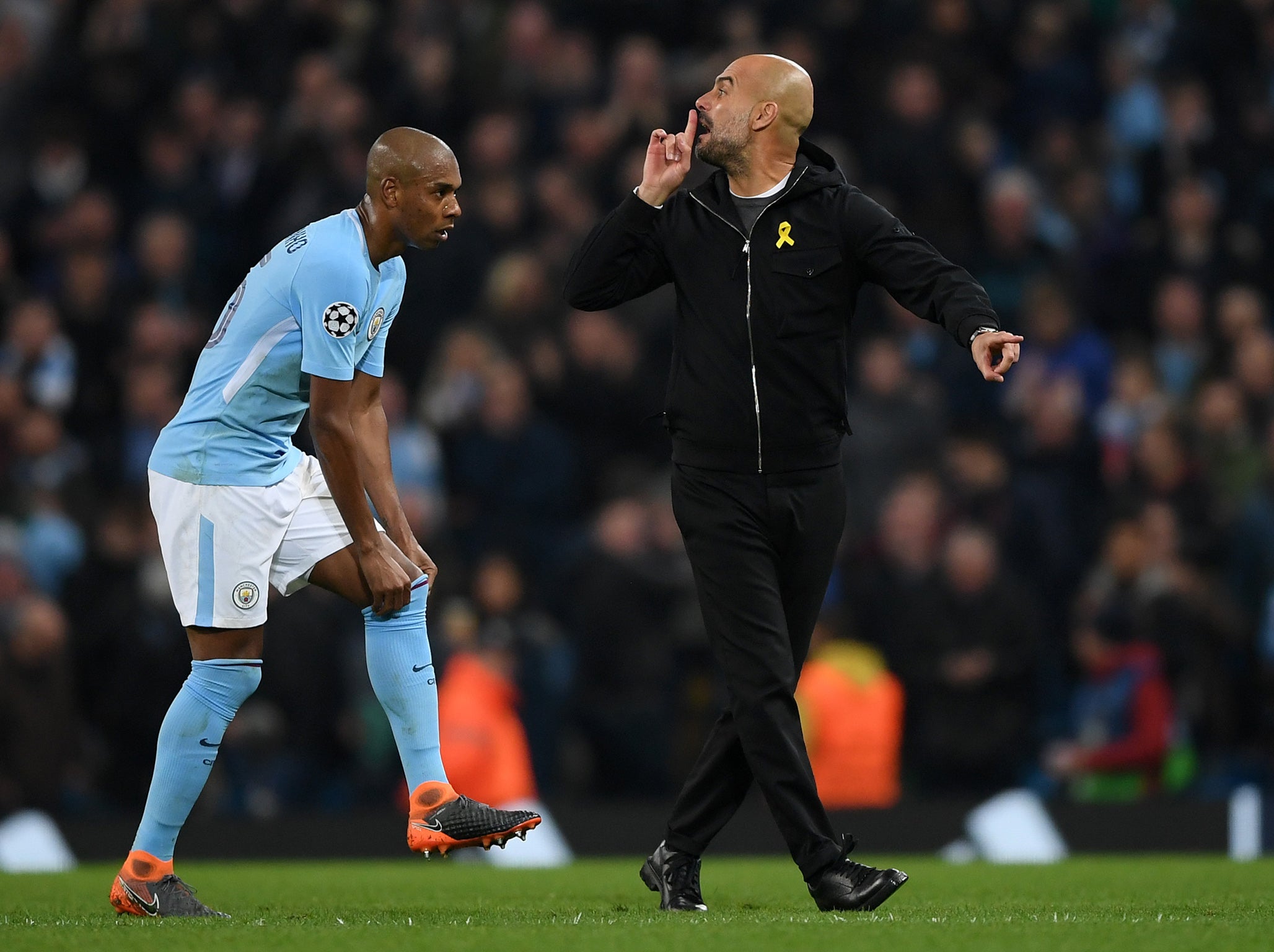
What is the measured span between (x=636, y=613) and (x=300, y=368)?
501cm

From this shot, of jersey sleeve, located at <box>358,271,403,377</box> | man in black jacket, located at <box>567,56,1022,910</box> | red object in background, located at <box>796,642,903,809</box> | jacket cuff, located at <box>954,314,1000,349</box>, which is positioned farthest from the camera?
red object in background, located at <box>796,642,903,809</box>

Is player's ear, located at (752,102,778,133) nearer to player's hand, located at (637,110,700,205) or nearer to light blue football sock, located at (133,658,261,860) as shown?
player's hand, located at (637,110,700,205)

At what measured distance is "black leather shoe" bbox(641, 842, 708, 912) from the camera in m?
5.80

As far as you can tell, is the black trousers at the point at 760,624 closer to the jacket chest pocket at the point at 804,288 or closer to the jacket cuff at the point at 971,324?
the jacket chest pocket at the point at 804,288

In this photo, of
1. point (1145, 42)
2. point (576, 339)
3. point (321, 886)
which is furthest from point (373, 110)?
point (321, 886)

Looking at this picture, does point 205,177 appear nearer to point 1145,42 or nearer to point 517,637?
point 517,637

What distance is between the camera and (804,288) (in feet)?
18.7

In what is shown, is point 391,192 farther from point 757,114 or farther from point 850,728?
point 850,728

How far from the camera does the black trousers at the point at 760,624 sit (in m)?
5.48

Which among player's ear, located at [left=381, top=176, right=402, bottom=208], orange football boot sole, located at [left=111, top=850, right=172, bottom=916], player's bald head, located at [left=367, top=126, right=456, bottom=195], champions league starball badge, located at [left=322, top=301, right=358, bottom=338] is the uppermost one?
player's bald head, located at [left=367, top=126, right=456, bottom=195]

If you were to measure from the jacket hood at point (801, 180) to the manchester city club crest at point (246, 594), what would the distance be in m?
1.82

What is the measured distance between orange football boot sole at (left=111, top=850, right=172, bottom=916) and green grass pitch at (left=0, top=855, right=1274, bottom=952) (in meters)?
0.08

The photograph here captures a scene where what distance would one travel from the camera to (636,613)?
1052cm

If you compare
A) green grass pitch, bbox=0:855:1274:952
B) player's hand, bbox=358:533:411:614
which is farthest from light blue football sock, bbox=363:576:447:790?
green grass pitch, bbox=0:855:1274:952
